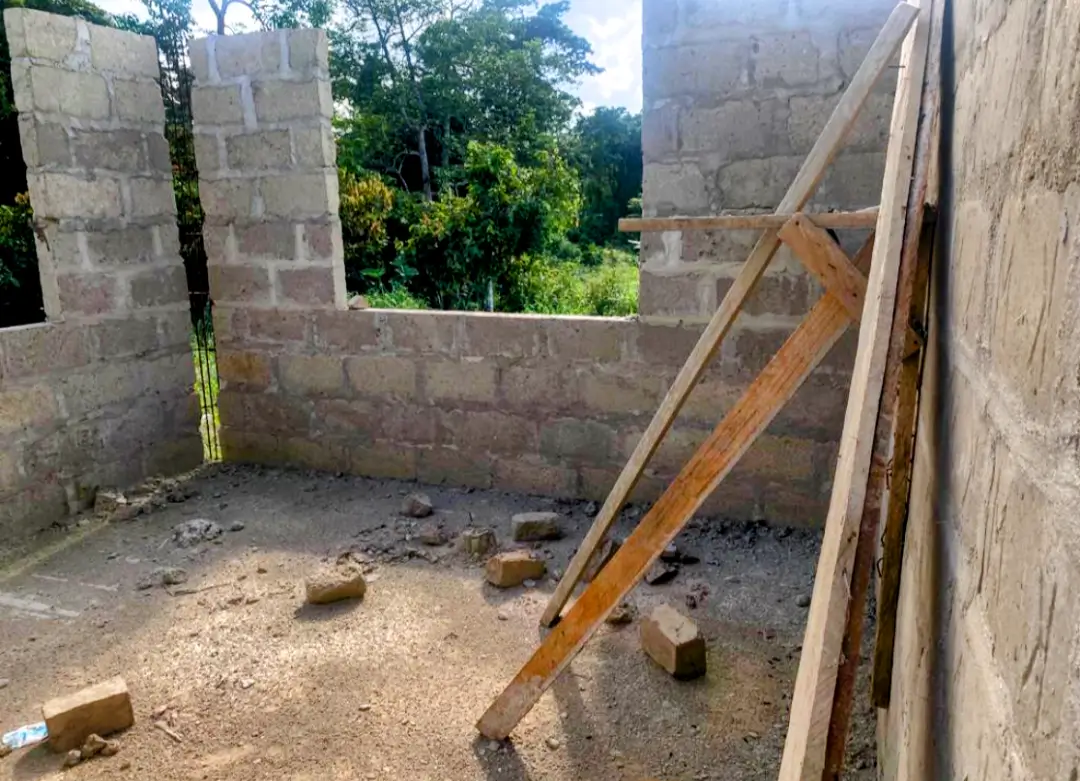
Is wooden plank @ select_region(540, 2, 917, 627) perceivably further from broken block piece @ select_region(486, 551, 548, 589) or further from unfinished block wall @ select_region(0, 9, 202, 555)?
unfinished block wall @ select_region(0, 9, 202, 555)

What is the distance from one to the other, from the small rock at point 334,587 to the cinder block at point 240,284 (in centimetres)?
186

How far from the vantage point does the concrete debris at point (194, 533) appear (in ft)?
11.8

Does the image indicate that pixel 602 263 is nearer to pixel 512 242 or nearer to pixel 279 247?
pixel 512 242

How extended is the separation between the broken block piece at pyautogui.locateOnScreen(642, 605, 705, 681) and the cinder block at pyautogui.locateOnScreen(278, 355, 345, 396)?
2350mm

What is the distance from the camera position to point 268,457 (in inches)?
178

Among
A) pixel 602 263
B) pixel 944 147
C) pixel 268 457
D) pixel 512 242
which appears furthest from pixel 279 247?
pixel 602 263

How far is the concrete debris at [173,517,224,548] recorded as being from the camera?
359 centimetres

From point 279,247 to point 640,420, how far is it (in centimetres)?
217

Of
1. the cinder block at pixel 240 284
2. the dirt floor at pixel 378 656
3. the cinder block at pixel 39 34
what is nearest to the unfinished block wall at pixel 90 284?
the cinder block at pixel 39 34

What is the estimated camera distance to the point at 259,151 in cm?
411

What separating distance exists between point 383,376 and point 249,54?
1811 mm

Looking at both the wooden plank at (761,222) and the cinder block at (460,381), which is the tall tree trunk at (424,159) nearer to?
the cinder block at (460,381)

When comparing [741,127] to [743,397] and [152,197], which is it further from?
[152,197]

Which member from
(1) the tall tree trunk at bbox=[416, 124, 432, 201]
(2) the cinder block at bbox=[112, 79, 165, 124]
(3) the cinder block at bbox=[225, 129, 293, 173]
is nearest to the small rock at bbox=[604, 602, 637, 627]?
(3) the cinder block at bbox=[225, 129, 293, 173]
